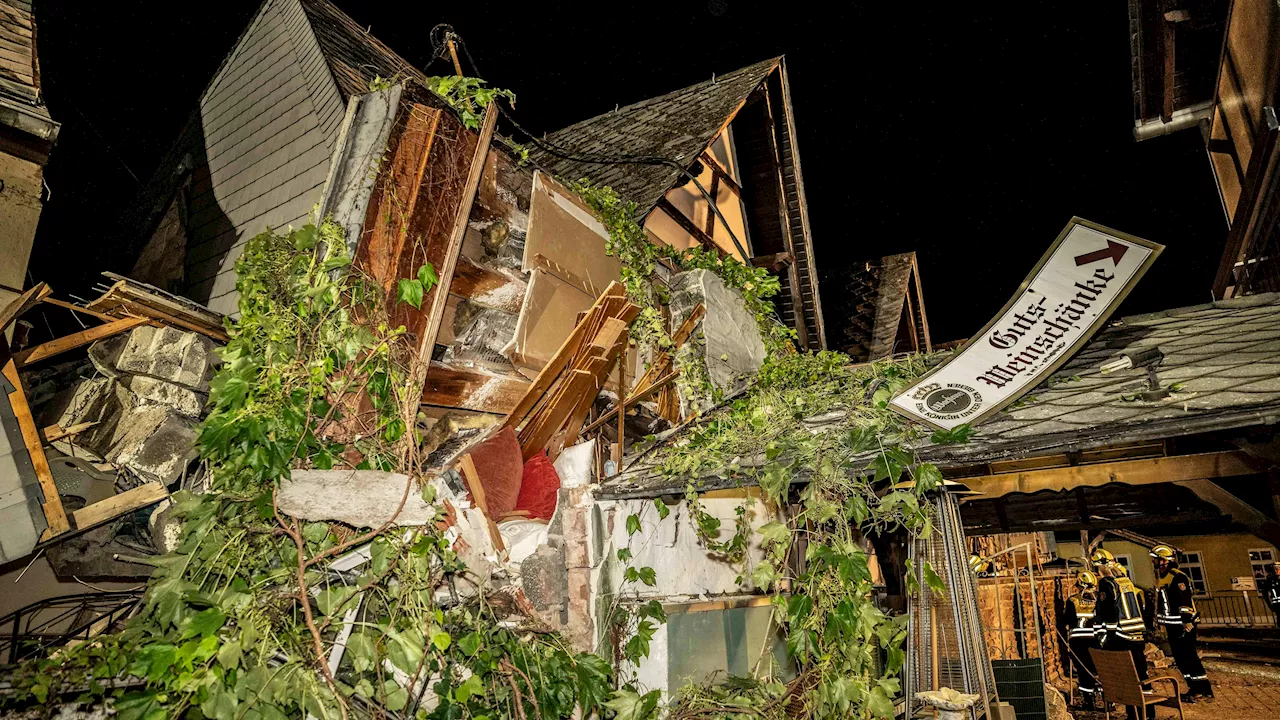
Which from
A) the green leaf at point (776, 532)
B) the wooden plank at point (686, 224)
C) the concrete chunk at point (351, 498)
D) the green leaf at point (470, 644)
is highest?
the wooden plank at point (686, 224)

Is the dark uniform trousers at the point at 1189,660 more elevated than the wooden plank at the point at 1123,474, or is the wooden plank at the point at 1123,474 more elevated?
the wooden plank at the point at 1123,474

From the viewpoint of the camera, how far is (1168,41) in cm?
767

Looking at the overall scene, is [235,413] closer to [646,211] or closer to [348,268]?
[348,268]

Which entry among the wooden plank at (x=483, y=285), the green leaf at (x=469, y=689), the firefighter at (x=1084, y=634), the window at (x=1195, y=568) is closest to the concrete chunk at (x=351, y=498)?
the green leaf at (x=469, y=689)

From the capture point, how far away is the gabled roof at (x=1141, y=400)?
353 cm

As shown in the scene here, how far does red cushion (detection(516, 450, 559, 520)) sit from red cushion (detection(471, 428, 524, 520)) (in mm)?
110

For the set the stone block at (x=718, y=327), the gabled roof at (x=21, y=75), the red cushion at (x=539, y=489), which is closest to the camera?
the red cushion at (x=539, y=489)

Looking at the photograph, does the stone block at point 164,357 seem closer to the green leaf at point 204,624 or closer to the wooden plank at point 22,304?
the wooden plank at point 22,304

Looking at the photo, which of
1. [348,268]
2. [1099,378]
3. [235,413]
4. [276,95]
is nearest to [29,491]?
[235,413]

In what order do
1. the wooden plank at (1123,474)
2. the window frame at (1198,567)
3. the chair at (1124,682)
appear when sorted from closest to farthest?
1. the wooden plank at (1123,474)
2. the chair at (1124,682)
3. the window frame at (1198,567)

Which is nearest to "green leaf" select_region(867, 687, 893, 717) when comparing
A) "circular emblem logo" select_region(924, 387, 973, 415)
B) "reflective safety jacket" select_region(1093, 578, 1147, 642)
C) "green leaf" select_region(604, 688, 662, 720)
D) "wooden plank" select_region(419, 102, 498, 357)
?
"green leaf" select_region(604, 688, 662, 720)

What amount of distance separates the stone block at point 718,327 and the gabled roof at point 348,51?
11.2 ft

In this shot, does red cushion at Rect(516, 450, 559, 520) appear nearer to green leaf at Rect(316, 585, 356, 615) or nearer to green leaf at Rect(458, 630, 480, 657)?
green leaf at Rect(458, 630, 480, 657)

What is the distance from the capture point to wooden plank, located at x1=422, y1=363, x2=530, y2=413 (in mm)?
4898
